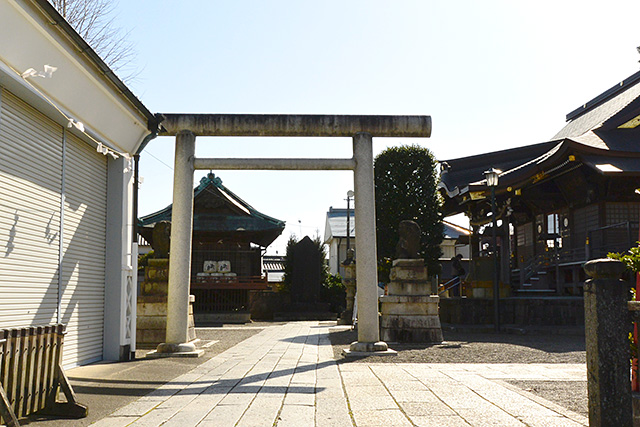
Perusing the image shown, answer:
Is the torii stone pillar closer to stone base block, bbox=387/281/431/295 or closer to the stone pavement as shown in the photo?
the stone pavement

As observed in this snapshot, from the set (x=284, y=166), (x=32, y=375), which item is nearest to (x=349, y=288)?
(x=284, y=166)

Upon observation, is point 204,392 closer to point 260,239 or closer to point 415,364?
point 415,364

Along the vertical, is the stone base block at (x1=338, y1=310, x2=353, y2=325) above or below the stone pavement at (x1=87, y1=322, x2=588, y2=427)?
below

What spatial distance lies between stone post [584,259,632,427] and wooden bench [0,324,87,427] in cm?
436

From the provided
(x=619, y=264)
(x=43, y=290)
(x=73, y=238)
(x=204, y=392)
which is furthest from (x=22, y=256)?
(x=619, y=264)

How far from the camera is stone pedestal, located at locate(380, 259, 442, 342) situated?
1387cm

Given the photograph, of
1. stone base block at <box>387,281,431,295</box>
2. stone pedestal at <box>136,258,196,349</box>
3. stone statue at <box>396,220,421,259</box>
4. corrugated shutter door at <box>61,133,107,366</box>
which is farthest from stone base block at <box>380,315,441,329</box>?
corrugated shutter door at <box>61,133,107,366</box>

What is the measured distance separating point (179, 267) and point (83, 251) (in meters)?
1.91

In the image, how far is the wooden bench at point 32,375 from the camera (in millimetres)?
4875

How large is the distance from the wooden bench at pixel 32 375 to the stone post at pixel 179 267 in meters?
5.16

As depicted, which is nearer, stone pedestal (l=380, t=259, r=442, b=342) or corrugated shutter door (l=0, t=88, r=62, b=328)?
corrugated shutter door (l=0, t=88, r=62, b=328)

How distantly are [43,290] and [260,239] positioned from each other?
74.7 ft

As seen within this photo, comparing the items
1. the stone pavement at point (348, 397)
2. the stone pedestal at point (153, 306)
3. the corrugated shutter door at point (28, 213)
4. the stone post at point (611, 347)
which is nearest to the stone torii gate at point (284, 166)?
the stone pavement at point (348, 397)

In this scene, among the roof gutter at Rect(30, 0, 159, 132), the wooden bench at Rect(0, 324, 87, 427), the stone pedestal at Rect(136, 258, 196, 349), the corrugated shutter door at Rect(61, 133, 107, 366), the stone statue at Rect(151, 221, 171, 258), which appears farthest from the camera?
the stone statue at Rect(151, 221, 171, 258)
